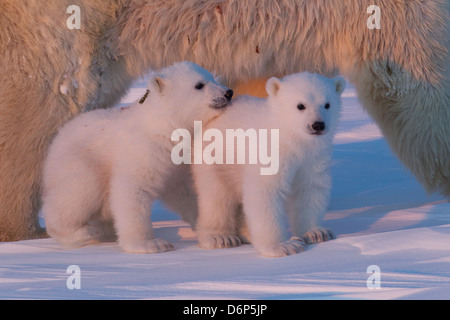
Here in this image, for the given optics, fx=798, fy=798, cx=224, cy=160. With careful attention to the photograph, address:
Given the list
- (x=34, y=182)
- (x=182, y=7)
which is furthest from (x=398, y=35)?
(x=34, y=182)

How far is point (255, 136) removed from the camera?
3.45 meters

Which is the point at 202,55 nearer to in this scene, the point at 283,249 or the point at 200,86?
the point at 200,86

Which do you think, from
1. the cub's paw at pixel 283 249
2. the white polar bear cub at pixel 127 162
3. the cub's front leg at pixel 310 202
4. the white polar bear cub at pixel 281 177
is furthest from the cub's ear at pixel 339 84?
the cub's paw at pixel 283 249

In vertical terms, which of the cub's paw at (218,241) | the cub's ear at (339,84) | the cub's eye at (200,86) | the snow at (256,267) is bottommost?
the snow at (256,267)

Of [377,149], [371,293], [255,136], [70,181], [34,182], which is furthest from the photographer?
[377,149]

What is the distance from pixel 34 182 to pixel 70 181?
716 mm

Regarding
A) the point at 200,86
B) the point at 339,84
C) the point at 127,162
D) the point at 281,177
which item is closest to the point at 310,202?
the point at 281,177

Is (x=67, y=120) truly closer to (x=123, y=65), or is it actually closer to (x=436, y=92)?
(x=123, y=65)

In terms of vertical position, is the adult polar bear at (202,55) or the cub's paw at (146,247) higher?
the adult polar bear at (202,55)

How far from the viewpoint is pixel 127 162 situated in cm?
355

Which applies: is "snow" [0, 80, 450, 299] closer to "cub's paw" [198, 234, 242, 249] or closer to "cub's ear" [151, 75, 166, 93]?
"cub's paw" [198, 234, 242, 249]

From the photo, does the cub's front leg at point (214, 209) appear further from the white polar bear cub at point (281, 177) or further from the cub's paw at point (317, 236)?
the cub's paw at point (317, 236)

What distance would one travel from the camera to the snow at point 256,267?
8.82 feet

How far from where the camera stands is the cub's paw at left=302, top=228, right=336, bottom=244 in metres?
3.50
